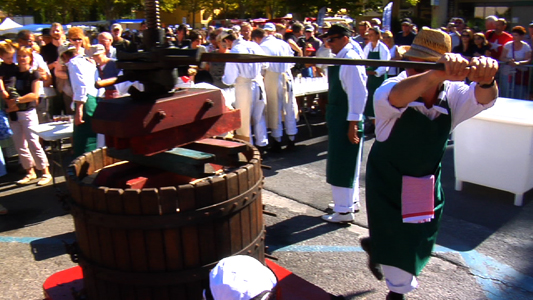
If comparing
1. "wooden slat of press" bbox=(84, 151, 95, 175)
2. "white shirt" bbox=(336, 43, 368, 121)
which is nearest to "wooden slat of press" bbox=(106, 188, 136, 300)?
"wooden slat of press" bbox=(84, 151, 95, 175)

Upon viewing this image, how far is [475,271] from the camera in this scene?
4.22 metres

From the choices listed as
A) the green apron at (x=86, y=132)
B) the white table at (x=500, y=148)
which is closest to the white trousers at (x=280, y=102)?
the white table at (x=500, y=148)

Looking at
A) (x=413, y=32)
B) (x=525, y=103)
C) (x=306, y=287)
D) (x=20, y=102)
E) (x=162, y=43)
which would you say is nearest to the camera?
(x=162, y=43)

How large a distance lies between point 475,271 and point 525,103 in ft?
9.20

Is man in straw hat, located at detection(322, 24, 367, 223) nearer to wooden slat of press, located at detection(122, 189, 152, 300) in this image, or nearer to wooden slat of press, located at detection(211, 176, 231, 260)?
wooden slat of press, located at detection(211, 176, 231, 260)

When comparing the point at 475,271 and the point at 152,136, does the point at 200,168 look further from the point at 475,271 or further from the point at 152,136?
the point at 475,271

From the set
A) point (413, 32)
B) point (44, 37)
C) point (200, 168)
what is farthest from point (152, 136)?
point (413, 32)

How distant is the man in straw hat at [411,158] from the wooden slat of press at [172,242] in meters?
1.24

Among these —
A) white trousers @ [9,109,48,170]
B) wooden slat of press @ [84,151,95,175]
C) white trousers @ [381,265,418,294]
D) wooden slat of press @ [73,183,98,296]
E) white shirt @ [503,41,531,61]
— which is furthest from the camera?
white shirt @ [503,41,531,61]

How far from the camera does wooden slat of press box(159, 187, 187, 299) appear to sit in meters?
2.48

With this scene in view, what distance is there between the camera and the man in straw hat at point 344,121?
4.76 meters

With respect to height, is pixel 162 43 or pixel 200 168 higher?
pixel 162 43

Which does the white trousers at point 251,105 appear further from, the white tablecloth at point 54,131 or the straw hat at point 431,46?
the straw hat at point 431,46

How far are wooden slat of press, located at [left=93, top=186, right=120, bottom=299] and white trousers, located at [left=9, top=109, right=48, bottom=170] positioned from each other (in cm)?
462
